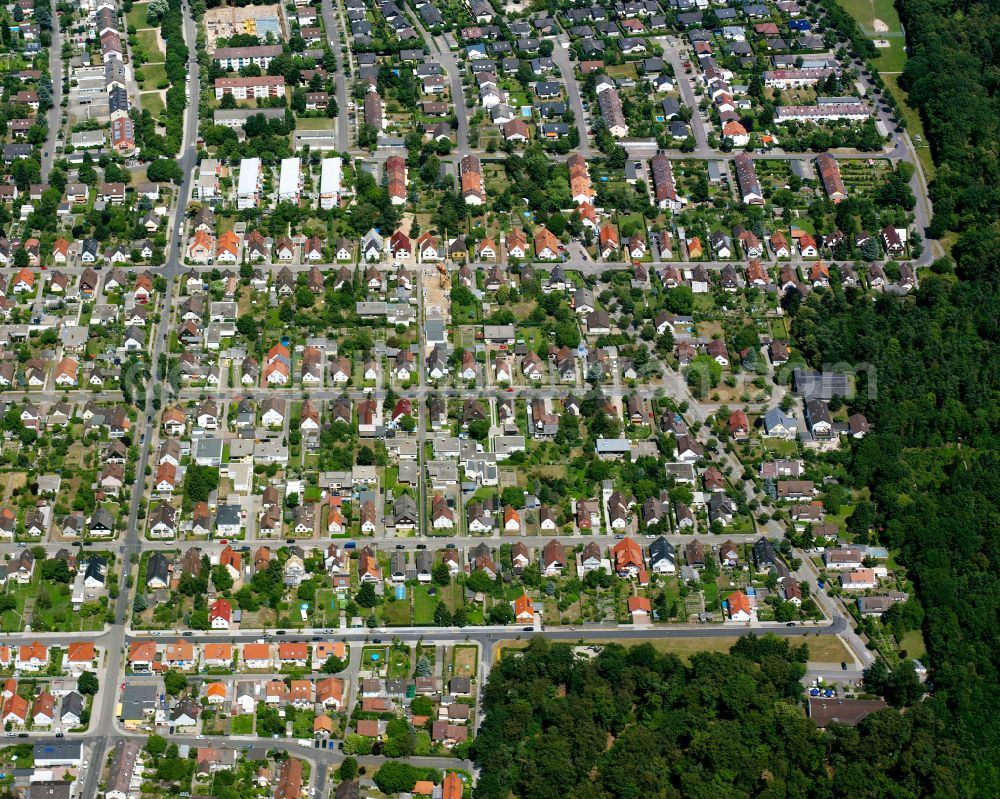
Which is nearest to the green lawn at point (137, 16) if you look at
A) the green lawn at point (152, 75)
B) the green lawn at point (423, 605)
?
the green lawn at point (152, 75)

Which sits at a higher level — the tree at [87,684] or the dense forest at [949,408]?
the dense forest at [949,408]

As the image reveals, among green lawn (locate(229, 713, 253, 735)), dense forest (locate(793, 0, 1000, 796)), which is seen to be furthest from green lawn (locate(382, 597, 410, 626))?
dense forest (locate(793, 0, 1000, 796))

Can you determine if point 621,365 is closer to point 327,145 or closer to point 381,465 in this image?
point 381,465

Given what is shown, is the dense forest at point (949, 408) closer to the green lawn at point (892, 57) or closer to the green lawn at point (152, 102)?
the green lawn at point (892, 57)

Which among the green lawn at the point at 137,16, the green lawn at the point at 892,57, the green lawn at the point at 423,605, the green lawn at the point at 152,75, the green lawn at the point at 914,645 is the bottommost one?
the green lawn at the point at 914,645

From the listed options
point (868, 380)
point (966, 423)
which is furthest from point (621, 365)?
point (966, 423)

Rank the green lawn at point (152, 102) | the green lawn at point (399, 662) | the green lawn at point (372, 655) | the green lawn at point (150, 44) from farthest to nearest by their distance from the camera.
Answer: the green lawn at point (150, 44), the green lawn at point (152, 102), the green lawn at point (372, 655), the green lawn at point (399, 662)

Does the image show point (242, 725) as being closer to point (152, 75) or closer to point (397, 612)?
point (397, 612)

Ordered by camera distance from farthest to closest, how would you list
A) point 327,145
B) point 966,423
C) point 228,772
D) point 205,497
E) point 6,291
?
1. point 327,145
2. point 6,291
3. point 966,423
4. point 205,497
5. point 228,772
